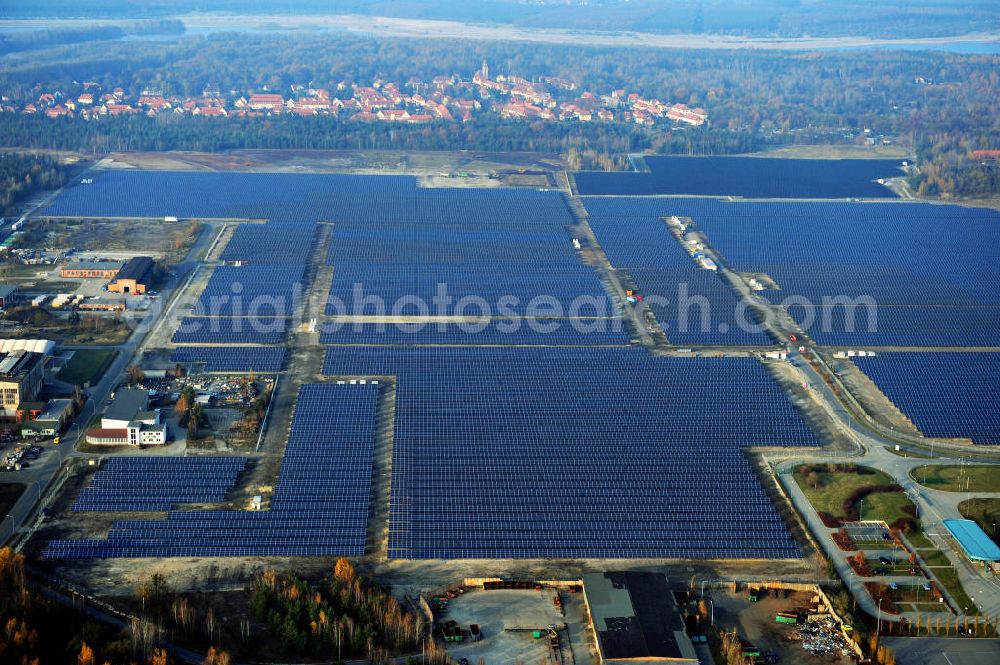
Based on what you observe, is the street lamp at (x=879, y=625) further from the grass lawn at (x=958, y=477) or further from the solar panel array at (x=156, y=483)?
the solar panel array at (x=156, y=483)

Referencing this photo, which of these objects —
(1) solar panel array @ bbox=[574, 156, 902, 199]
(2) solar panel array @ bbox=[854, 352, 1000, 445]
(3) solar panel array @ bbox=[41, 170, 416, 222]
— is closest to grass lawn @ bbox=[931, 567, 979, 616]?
(2) solar panel array @ bbox=[854, 352, 1000, 445]

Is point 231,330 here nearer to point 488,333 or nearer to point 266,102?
point 488,333

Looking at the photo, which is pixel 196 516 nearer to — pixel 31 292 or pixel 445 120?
pixel 31 292

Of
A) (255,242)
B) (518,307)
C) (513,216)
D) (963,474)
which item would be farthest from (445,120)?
(963,474)

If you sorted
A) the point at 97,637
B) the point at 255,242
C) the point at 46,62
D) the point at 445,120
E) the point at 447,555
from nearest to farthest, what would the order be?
the point at 97,637, the point at 447,555, the point at 255,242, the point at 445,120, the point at 46,62

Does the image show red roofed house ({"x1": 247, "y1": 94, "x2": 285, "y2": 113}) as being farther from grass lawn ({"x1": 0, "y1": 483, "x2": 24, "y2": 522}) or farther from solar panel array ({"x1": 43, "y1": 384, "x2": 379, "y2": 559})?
grass lawn ({"x1": 0, "y1": 483, "x2": 24, "y2": 522})
